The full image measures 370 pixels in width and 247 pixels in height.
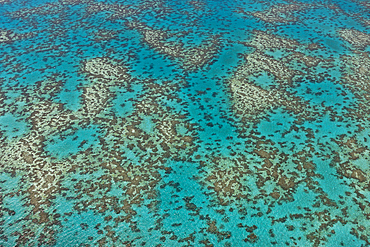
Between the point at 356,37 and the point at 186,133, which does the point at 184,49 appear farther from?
the point at 356,37

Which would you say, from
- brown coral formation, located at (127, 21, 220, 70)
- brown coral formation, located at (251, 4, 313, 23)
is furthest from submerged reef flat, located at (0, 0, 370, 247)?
brown coral formation, located at (251, 4, 313, 23)

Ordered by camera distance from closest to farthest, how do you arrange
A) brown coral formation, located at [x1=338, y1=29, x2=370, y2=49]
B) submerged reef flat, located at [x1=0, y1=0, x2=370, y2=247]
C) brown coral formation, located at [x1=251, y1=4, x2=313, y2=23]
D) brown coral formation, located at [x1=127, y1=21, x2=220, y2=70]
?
submerged reef flat, located at [x1=0, y1=0, x2=370, y2=247] < brown coral formation, located at [x1=127, y1=21, x2=220, y2=70] < brown coral formation, located at [x1=338, y1=29, x2=370, y2=49] < brown coral formation, located at [x1=251, y1=4, x2=313, y2=23]

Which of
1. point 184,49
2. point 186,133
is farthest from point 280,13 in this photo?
point 186,133

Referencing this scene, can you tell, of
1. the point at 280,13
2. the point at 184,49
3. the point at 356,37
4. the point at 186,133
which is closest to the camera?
the point at 186,133

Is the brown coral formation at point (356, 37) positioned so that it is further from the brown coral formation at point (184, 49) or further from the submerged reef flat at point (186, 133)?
the brown coral formation at point (184, 49)

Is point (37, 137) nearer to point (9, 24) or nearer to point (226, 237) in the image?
point (226, 237)

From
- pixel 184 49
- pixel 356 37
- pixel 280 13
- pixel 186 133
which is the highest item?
pixel 356 37

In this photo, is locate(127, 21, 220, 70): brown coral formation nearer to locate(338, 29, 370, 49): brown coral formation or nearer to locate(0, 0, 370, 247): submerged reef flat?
locate(0, 0, 370, 247): submerged reef flat

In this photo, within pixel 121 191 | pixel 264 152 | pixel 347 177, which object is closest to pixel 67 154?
pixel 121 191
